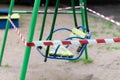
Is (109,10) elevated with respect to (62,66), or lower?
lower

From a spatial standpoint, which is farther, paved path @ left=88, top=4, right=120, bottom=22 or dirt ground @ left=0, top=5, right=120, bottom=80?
paved path @ left=88, top=4, right=120, bottom=22

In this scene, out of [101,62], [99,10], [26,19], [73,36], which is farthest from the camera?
[99,10]

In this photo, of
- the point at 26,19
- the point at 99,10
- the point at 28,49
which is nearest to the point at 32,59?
the point at 28,49

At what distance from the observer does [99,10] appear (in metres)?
10.2

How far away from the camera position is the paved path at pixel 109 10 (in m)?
9.49

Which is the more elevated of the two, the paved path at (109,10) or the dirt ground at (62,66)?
the dirt ground at (62,66)

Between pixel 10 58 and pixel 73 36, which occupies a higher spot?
pixel 73 36

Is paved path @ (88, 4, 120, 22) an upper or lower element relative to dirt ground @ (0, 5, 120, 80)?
lower

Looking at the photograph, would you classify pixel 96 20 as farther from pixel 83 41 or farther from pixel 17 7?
pixel 83 41

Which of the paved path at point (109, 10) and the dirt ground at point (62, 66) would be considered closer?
the dirt ground at point (62, 66)

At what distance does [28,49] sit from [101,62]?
6.84 feet

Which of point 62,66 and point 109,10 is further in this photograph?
point 109,10

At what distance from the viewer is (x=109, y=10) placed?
33.7 feet

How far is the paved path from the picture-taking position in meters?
9.49
